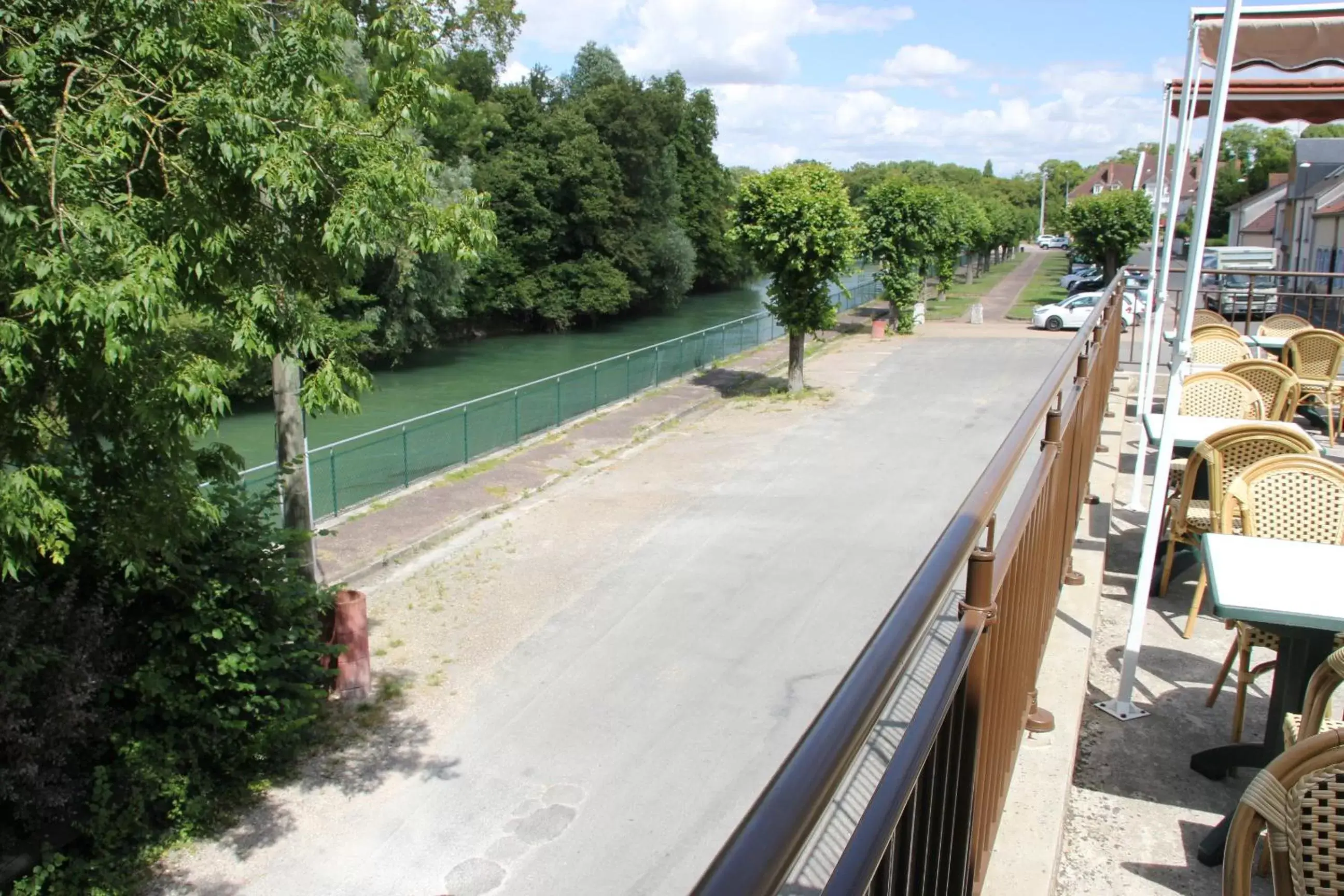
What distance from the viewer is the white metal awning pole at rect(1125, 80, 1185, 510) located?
Answer: 7922mm

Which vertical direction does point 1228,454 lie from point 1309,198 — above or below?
below

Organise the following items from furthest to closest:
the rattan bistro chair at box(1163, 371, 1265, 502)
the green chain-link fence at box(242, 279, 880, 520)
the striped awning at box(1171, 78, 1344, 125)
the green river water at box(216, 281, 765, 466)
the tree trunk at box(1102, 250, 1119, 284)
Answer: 1. the tree trunk at box(1102, 250, 1119, 284)
2. the green river water at box(216, 281, 765, 466)
3. the green chain-link fence at box(242, 279, 880, 520)
4. the striped awning at box(1171, 78, 1344, 125)
5. the rattan bistro chair at box(1163, 371, 1265, 502)

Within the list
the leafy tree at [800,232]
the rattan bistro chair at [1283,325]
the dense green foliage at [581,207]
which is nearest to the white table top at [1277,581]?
the rattan bistro chair at [1283,325]

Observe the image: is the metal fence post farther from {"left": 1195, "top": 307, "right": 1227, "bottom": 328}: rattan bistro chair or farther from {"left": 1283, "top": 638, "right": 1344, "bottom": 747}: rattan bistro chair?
{"left": 1283, "top": 638, "right": 1344, "bottom": 747}: rattan bistro chair

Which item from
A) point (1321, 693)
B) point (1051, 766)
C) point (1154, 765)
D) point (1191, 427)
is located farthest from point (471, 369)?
point (1321, 693)

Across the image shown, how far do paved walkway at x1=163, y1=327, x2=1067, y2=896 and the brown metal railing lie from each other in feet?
13.6

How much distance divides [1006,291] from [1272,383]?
44843 millimetres

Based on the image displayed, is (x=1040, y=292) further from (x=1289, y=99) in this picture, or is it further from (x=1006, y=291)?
(x=1289, y=99)

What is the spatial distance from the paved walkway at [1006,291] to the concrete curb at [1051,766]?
34877mm

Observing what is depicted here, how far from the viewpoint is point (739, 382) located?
24.6 m

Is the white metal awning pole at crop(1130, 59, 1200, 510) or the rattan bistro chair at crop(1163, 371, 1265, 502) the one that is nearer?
the rattan bistro chair at crop(1163, 371, 1265, 502)

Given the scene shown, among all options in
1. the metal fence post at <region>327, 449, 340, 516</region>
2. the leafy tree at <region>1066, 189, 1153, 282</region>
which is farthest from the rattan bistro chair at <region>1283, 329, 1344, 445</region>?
the leafy tree at <region>1066, 189, 1153, 282</region>

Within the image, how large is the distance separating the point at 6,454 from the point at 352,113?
9.16 ft

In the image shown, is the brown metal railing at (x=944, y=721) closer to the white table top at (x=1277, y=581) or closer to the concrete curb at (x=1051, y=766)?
the concrete curb at (x=1051, y=766)
